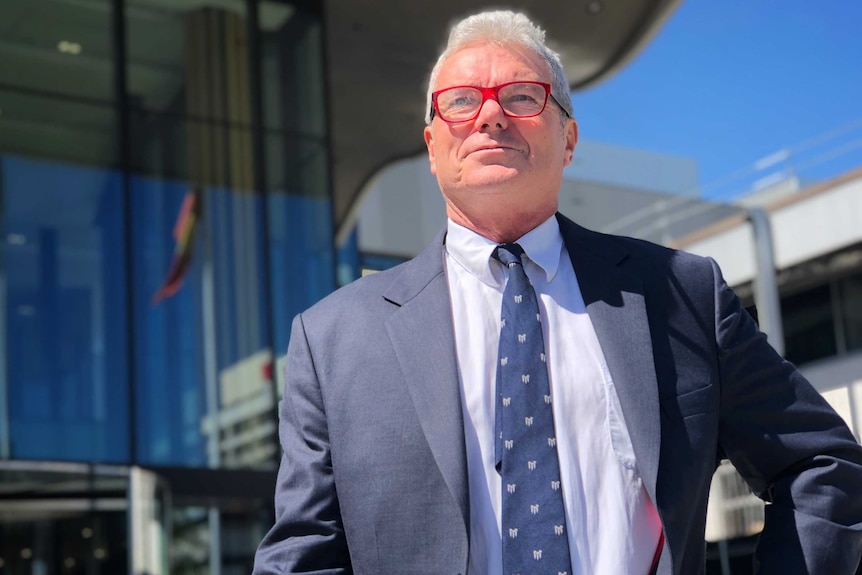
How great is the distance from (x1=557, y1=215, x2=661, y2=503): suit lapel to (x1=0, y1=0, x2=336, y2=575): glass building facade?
7.98 metres

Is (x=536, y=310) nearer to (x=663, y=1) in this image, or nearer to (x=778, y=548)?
(x=778, y=548)

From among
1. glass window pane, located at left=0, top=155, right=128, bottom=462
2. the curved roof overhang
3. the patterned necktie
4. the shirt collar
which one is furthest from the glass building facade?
the patterned necktie

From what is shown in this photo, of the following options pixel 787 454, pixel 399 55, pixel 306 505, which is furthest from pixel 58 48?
pixel 787 454

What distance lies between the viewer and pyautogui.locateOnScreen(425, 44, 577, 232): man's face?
2.02 meters

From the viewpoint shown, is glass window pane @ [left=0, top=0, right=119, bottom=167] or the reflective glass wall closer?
the reflective glass wall

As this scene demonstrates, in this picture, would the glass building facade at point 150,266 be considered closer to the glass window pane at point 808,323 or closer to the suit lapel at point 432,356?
the suit lapel at point 432,356

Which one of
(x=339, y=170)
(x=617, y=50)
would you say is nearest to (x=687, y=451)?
(x=617, y=50)

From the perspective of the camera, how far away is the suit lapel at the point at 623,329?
1.85 meters

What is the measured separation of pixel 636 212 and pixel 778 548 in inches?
413

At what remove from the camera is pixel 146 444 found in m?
9.52

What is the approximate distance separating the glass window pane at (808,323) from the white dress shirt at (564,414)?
17.2m

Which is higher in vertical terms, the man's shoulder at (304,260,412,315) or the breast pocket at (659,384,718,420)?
the man's shoulder at (304,260,412,315)

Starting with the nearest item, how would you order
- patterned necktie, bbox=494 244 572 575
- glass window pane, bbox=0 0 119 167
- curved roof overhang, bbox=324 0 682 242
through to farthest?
1. patterned necktie, bbox=494 244 572 575
2. glass window pane, bbox=0 0 119 167
3. curved roof overhang, bbox=324 0 682 242

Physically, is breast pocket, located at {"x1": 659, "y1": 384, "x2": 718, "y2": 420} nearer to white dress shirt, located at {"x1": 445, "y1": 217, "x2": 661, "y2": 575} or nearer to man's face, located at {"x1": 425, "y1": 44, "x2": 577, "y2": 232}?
white dress shirt, located at {"x1": 445, "y1": 217, "x2": 661, "y2": 575}
